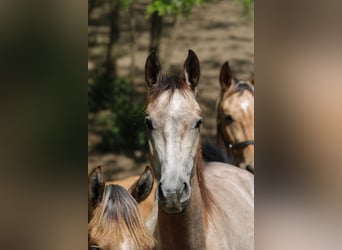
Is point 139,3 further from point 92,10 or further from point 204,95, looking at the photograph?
point 204,95

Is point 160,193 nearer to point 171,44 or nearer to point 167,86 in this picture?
point 167,86

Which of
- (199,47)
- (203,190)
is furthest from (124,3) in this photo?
(203,190)

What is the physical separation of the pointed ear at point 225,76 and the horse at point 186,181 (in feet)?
0.47

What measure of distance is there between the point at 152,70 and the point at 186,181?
0.47m

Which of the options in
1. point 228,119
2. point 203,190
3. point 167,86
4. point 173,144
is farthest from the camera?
point 228,119

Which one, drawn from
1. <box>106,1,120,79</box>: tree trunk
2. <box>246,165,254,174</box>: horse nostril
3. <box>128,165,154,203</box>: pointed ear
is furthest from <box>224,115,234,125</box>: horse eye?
<box>106,1,120,79</box>: tree trunk

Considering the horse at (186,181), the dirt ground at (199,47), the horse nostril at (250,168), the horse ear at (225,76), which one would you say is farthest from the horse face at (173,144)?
the horse nostril at (250,168)

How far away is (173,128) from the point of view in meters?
2.47

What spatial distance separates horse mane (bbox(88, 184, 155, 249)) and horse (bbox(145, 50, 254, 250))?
0.22 ft

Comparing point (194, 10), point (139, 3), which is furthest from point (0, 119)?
point (194, 10)

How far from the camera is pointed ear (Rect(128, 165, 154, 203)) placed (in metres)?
2.60

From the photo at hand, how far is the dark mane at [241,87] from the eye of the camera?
9.00ft

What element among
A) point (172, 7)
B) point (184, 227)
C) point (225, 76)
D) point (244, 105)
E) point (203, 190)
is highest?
point (172, 7)

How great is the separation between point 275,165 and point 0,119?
117 cm
